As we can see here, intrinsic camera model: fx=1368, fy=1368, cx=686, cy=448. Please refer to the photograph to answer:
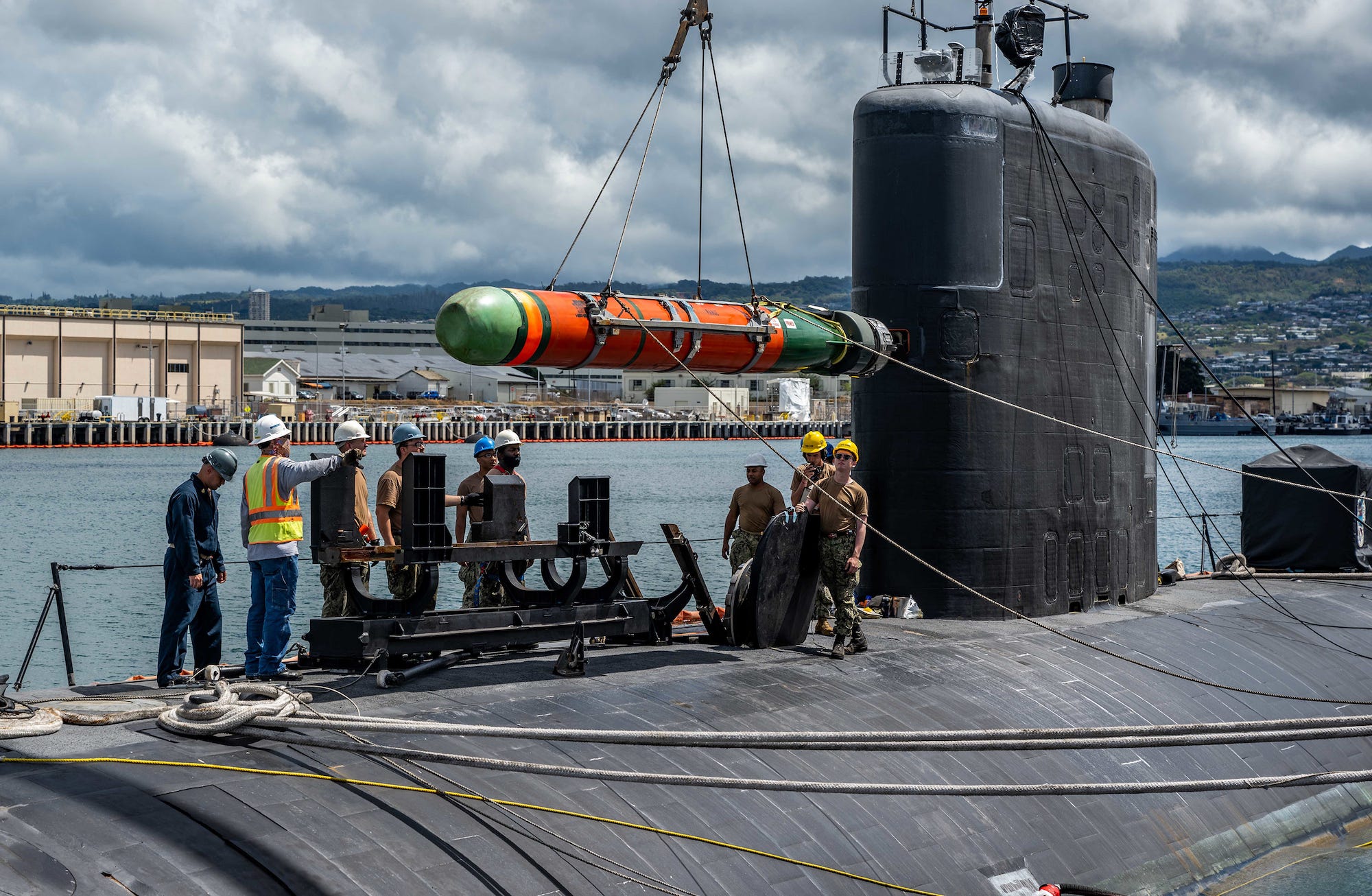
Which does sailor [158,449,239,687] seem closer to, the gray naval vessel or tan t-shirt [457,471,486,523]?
the gray naval vessel

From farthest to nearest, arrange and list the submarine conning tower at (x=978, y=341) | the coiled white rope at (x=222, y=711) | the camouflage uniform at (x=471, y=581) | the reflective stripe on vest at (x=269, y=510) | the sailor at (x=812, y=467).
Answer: the camouflage uniform at (x=471, y=581) < the submarine conning tower at (x=978, y=341) < the sailor at (x=812, y=467) < the reflective stripe on vest at (x=269, y=510) < the coiled white rope at (x=222, y=711)

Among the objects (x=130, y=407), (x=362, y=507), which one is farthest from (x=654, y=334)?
(x=130, y=407)

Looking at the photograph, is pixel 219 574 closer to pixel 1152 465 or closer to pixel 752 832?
pixel 752 832

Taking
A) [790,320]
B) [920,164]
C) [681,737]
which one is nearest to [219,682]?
[681,737]

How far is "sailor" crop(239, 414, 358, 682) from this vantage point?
8828 mm

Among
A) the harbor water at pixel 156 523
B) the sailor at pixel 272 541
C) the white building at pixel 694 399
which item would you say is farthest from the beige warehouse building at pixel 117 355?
the sailor at pixel 272 541

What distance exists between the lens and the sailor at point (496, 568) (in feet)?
34.0

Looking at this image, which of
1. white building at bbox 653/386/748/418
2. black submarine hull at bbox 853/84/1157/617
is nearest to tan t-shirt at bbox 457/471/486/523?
black submarine hull at bbox 853/84/1157/617

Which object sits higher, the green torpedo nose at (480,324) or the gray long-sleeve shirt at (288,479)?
the green torpedo nose at (480,324)

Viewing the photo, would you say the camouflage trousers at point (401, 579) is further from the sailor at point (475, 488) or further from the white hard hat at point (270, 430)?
the white hard hat at point (270, 430)

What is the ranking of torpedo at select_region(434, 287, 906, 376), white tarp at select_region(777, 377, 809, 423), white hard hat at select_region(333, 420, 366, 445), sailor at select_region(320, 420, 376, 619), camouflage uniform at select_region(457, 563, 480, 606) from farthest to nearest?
white tarp at select_region(777, 377, 809, 423) < camouflage uniform at select_region(457, 563, 480, 606) < white hard hat at select_region(333, 420, 366, 445) < sailor at select_region(320, 420, 376, 619) < torpedo at select_region(434, 287, 906, 376)

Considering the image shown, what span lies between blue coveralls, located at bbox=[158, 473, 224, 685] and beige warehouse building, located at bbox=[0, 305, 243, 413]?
83.5m

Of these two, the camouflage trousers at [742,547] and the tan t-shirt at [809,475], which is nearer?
the tan t-shirt at [809,475]

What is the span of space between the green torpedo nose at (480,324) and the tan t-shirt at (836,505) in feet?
8.68
